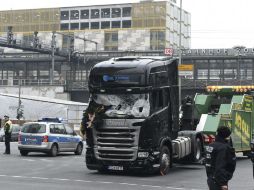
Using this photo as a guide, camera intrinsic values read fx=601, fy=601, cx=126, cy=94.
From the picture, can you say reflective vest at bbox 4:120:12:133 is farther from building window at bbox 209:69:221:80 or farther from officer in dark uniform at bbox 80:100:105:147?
building window at bbox 209:69:221:80

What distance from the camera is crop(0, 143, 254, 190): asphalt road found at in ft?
48.7

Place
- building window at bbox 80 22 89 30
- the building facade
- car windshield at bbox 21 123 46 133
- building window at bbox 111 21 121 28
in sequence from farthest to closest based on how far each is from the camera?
building window at bbox 80 22 89 30, building window at bbox 111 21 121 28, the building facade, car windshield at bbox 21 123 46 133

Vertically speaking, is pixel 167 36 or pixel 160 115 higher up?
pixel 167 36

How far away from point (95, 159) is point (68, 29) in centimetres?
11885

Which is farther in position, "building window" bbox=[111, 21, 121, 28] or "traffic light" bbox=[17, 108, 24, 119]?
"building window" bbox=[111, 21, 121, 28]

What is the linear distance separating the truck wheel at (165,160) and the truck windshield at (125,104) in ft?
4.68

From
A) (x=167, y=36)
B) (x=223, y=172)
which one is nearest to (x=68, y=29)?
(x=167, y=36)

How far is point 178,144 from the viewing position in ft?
63.9

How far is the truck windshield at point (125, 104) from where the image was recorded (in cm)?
1744

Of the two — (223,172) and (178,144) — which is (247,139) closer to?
(178,144)

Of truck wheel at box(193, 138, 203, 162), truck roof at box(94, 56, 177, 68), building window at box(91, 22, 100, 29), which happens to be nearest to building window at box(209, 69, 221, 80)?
building window at box(91, 22, 100, 29)

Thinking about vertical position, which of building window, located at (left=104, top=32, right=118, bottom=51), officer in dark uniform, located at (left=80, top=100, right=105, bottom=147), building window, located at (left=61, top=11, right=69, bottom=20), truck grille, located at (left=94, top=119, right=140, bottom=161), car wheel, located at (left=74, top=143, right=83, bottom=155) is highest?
building window, located at (left=61, top=11, right=69, bottom=20)

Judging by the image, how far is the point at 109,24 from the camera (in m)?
131

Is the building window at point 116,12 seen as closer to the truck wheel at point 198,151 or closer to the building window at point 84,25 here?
the building window at point 84,25
